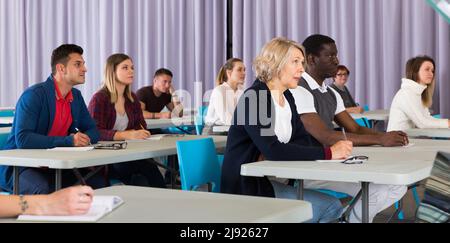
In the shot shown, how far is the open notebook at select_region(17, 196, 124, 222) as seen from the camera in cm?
169

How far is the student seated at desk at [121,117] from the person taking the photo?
166 inches

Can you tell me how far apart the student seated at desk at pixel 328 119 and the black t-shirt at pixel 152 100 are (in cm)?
344

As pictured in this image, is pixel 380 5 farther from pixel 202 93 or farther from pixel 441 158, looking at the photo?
pixel 441 158

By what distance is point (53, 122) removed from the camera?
386 centimetres

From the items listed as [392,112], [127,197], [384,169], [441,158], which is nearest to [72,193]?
[127,197]

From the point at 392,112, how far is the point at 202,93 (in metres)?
4.14

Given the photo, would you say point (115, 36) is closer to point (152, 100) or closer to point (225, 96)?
point (152, 100)

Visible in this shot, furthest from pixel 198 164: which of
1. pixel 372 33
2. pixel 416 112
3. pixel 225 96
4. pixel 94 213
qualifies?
pixel 372 33

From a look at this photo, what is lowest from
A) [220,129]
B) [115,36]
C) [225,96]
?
[220,129]

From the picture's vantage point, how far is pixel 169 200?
198cm

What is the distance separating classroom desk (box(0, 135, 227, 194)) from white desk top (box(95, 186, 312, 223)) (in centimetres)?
97

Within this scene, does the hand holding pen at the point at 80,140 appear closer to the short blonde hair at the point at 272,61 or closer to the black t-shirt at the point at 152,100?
the short blonde hair at the point at 272,61

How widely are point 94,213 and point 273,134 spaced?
1.45 m

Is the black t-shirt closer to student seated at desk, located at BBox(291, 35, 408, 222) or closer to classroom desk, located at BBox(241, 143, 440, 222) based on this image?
student seated at desk, located at BBox(291, 35, 408, 222)
